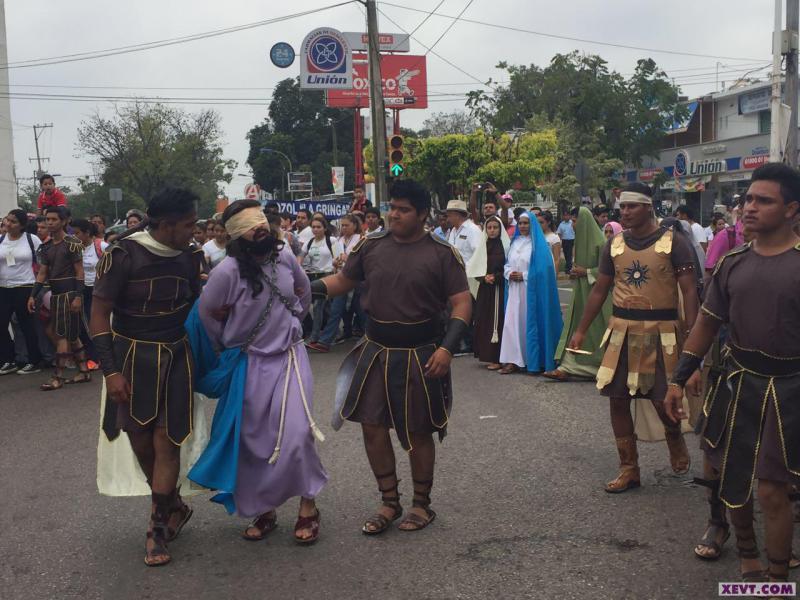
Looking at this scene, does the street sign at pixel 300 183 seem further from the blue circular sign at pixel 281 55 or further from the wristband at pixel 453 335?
the wristband at pixel 453 335

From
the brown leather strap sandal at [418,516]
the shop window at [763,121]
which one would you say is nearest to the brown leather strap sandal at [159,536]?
the brown leather strap sandal at [418,516]

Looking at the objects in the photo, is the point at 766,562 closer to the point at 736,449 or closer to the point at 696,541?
the point at 696,541

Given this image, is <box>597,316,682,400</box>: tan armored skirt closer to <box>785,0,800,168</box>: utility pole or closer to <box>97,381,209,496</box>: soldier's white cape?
<box>97,381,209,496</box>: soldier's white cape

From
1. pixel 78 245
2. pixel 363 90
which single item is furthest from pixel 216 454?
pixel 363 90

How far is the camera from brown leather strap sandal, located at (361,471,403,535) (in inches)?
197

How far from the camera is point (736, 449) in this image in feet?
12.9

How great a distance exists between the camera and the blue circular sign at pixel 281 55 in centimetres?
3173

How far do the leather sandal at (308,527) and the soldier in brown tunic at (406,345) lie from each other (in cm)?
29

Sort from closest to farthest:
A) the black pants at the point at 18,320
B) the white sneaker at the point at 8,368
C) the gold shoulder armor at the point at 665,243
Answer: the gold shoulder armor at the point at 665,243 < the black pants at the point at 18,320 < the white sneaker at the point at 8,368

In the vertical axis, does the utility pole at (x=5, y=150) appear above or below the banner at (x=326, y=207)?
above

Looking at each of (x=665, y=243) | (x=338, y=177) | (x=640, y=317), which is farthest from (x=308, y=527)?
(x=338, y=177)

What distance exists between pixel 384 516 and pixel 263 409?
916 millimetres

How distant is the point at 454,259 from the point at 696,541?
1.97 metres

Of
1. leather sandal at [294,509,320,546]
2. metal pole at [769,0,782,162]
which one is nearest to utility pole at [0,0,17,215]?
metal pole at [769,0,782,162]
